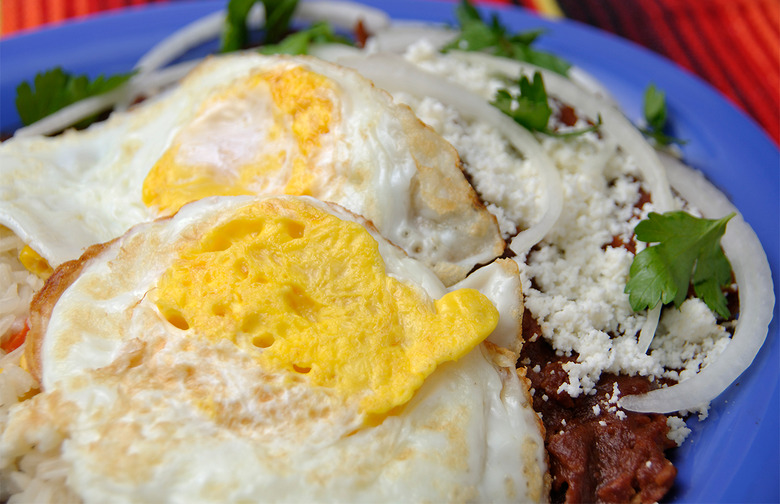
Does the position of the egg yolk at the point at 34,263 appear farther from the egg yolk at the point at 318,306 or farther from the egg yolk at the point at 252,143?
the egg yolk at the point at 318,306

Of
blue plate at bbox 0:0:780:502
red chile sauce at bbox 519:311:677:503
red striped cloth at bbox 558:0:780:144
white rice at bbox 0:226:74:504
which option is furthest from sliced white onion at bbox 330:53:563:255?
red striped cloth at bbox 558:0:780:144

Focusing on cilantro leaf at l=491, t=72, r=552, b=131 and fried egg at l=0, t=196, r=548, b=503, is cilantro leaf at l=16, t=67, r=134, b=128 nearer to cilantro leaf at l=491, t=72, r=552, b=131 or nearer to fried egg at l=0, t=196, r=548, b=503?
fried egg at l=0, t=196, r=548, b=503

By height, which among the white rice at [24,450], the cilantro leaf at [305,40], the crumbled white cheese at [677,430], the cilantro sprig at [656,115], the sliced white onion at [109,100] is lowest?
the crumbled white cheese at [677,430]

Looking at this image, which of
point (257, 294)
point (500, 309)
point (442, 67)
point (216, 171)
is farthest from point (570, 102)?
point (257, 294)

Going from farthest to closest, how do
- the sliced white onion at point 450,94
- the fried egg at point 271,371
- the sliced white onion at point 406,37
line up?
the sliced white onion at point 406,37 → the sliced white onion at point 450,94 → the fried egg at point 271,371

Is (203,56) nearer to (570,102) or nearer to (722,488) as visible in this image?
(570,102)

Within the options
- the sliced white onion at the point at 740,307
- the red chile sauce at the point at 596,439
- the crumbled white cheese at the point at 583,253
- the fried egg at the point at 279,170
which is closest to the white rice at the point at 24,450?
the fried egg at the point at 279,170

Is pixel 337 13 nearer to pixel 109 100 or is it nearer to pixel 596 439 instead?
pixel 109 100
